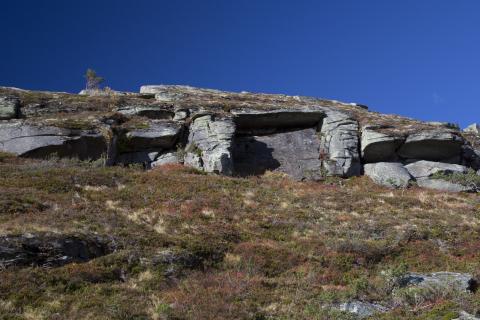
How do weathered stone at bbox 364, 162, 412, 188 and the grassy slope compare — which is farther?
weathered stone at bbox 364, 162, 412, 188

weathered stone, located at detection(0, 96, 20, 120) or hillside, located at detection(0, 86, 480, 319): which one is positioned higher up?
weathered stone, located at detection(0, 96, 20, 120)

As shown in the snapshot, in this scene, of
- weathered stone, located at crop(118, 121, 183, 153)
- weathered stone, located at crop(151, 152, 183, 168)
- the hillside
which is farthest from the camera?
weathered stone, located at crop(118, 121, 183, 153)

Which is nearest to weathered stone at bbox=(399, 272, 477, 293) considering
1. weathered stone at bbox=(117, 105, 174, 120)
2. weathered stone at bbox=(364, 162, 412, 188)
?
weathered stone at bbox=(364, 162, 412, 188)

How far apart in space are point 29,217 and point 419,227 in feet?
58.9

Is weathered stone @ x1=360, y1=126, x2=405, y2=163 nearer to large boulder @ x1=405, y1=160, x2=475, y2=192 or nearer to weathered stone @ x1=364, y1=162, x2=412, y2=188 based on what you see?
weathered stone @ x1=364, y1=162, x2=412, y2=188

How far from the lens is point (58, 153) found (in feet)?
111

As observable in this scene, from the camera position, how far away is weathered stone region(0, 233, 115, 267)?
1670 centimetres

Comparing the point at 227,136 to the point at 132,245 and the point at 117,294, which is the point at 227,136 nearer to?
the point at 132,245

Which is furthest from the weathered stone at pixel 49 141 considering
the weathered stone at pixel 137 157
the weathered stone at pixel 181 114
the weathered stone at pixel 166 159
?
the weathered stone at pixel 181 114

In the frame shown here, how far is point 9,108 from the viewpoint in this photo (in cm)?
3762

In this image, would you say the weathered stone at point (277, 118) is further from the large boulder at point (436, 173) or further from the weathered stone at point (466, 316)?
the weathered stone at point (466, 316)

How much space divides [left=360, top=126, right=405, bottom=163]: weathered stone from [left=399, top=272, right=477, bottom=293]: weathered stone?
20.9m

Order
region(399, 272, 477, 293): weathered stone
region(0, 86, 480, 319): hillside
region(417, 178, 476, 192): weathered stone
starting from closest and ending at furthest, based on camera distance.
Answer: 1. region(0, 86, 480, 319): hillside
2. region(399, 272, 477, 293): weathered stone
3. region(417, 178, 476, 192): weathered stone

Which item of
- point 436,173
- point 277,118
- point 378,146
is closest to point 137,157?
point 277,118
